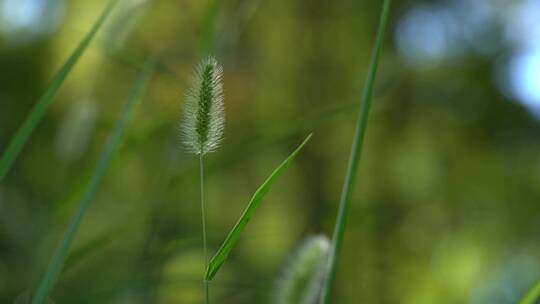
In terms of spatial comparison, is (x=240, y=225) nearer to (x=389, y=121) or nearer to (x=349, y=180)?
(x=349, y=180)

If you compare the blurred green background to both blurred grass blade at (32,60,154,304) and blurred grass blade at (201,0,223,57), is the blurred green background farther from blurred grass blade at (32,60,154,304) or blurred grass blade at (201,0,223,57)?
blurred grass blade at (32,60,154,304)

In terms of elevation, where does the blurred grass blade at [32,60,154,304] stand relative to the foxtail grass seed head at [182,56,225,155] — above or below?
below

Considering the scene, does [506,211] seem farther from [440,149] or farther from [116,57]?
[116,57]

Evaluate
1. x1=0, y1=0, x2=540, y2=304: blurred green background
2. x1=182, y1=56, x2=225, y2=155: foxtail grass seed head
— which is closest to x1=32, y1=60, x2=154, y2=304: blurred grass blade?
x1=182, y1=56, x2=225, y2=155: foxtail grass seed head

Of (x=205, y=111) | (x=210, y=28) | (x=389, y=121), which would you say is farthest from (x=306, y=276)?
(x=389, y=121)

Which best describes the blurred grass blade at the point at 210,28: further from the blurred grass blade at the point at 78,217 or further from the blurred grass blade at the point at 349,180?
the blurred grass blade at the point at 349,180

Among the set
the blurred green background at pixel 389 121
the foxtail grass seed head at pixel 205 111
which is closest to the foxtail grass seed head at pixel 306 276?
the foxtail grass seed head at pixel 205 111

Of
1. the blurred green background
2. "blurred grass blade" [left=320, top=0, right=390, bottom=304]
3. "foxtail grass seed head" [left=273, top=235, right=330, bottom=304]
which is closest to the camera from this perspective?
"blurred grass blade" [left=320, top=0, right=390, bottom=304]
